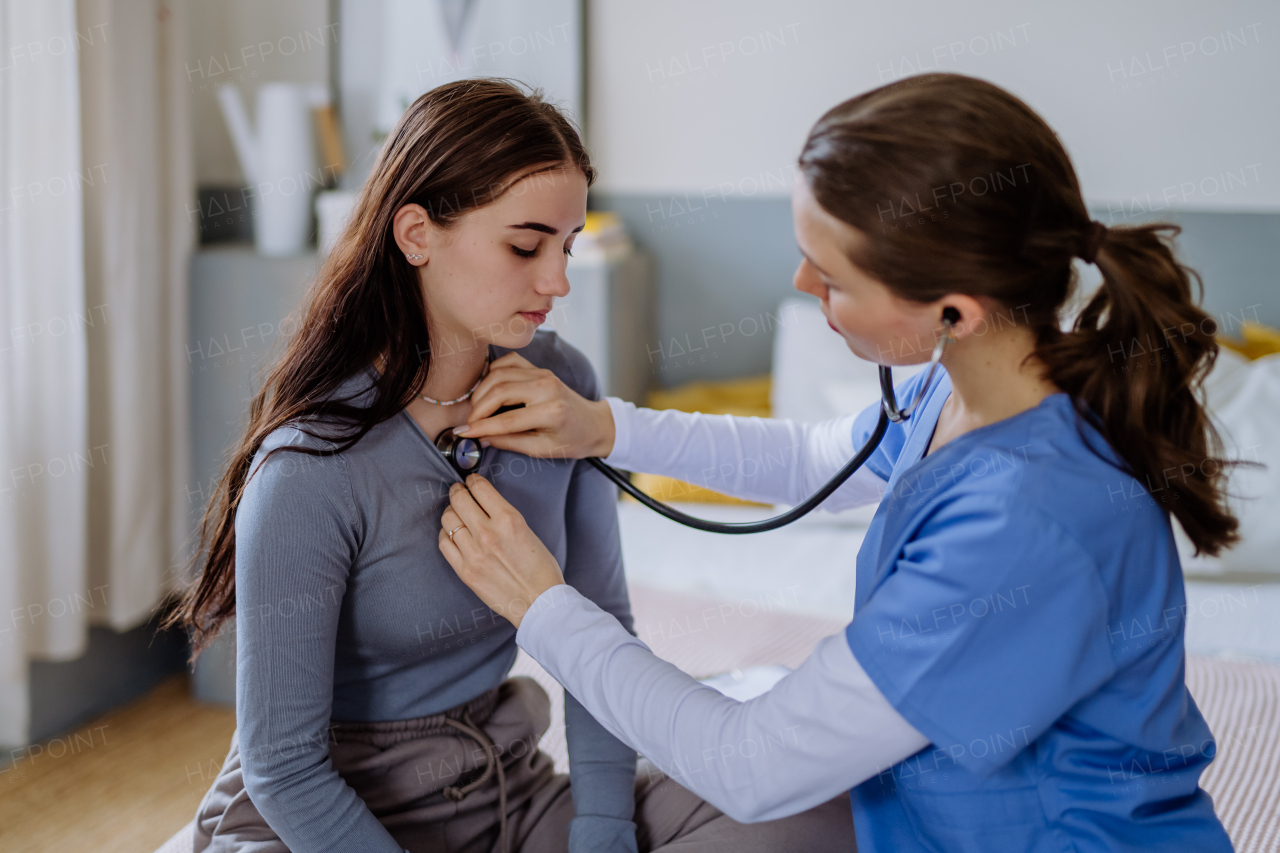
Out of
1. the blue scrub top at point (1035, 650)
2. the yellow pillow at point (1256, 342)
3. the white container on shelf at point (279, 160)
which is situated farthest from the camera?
the white container on shelf at point (279, 160)

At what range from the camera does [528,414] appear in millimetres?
1120

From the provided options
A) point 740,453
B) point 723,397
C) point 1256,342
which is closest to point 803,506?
point 740,453

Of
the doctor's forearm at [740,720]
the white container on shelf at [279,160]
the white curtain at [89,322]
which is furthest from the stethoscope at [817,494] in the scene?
the white container on shelf at [279,160]

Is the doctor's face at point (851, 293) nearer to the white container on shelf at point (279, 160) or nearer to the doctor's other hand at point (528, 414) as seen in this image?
the doctor's other hand at point (528, 414)

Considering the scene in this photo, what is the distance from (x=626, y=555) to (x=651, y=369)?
0.74m

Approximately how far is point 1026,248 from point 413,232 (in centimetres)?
61

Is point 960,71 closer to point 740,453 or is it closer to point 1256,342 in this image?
point 1256,342

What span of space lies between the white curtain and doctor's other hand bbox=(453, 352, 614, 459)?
4.14ft

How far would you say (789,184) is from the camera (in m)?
2.52

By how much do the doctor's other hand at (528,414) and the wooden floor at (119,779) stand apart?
1332 millimetres

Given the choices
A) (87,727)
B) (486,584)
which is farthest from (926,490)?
(87,727)

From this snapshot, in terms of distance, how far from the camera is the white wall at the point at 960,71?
2197 mm

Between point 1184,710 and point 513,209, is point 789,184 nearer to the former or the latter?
point 513,209

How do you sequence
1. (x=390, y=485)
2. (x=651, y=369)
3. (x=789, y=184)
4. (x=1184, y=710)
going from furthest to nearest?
(x=651, y=369) < (x=789, y=184) < (x=390, y=485) < (x=1184, y=710)
